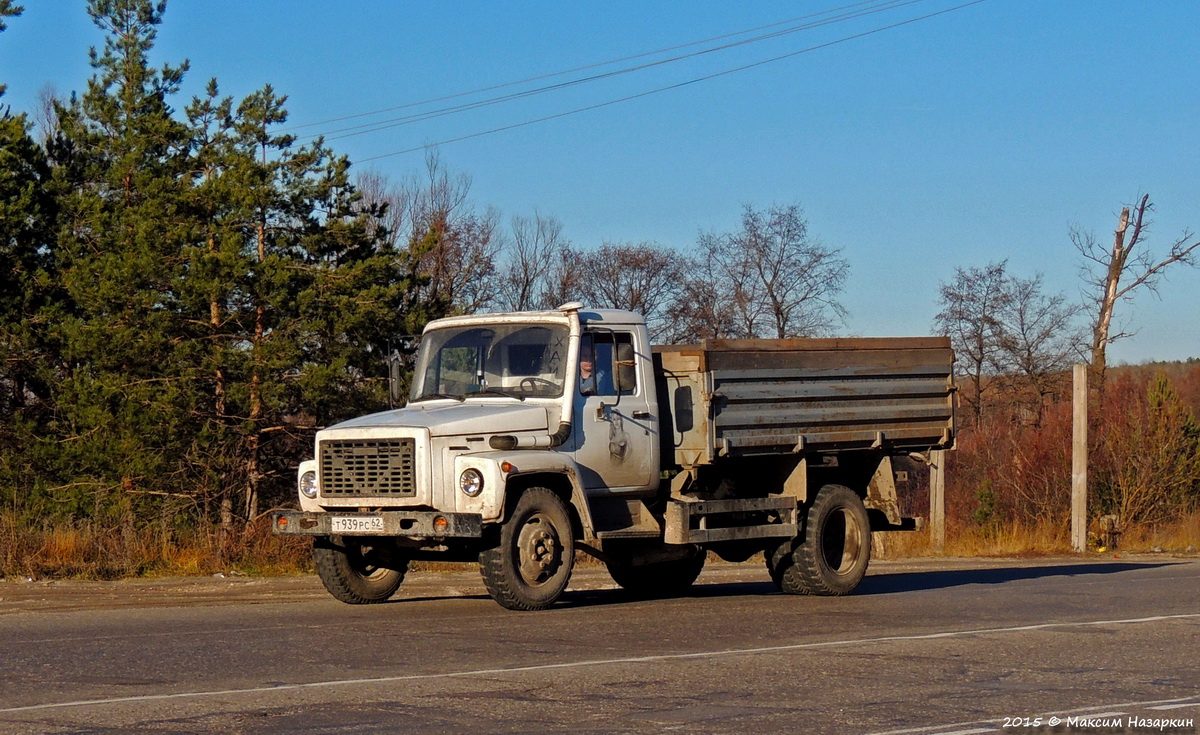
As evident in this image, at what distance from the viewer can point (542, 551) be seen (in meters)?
11.8

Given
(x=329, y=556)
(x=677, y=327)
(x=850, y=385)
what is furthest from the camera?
(x=677, y=327)

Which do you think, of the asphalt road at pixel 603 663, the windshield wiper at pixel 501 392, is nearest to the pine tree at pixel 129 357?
the asphalt road at pixel 603 663

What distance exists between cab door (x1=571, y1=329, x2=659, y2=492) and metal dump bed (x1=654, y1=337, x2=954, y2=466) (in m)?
0.33

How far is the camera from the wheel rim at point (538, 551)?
38.3 feet

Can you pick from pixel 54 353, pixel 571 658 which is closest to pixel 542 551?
pixel 571 658

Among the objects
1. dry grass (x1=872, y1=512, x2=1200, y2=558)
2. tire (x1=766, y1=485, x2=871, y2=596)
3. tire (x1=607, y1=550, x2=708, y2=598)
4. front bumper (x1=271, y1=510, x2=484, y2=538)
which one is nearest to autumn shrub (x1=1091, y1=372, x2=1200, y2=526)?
dry grass (x1=872, y1=512, x2=1200, y2=558)

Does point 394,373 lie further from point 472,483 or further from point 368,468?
point 472,483

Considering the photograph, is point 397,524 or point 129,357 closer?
point 397,524

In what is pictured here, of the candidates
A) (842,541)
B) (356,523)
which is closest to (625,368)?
(356,523)

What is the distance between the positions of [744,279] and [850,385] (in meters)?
39.1

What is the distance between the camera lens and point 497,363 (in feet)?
42.0

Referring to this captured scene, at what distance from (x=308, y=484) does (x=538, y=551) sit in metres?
2.14

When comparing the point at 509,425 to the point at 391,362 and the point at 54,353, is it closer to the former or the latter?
the point at 391,362

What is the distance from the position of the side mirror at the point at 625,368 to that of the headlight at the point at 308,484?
9.25 ft
